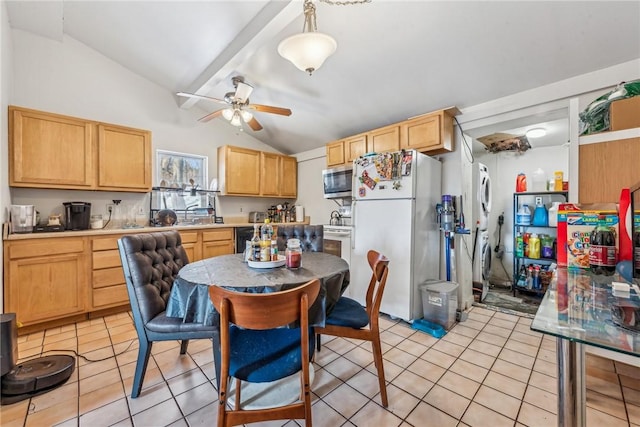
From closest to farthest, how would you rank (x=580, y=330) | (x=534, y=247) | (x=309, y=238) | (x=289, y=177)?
(x=580, y=330) → (x=309, y=238) → (x=534, y=247) → (x=289, y=177)

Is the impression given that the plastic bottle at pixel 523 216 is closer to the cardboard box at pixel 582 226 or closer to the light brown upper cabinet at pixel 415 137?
the light brown upper cabinet at pixel 415 137

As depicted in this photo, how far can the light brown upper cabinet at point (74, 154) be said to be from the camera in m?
2.63

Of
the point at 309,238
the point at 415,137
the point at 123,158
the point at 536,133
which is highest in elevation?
the point at 536,133

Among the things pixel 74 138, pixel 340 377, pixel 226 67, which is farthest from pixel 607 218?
pixel 74 138

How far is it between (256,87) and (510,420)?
13.2 feet

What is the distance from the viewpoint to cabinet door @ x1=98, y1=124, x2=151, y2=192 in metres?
3.10

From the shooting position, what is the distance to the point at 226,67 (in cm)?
293

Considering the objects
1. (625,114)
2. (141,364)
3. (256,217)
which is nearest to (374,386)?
(141,364)

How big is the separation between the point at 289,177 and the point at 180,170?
6.20ft

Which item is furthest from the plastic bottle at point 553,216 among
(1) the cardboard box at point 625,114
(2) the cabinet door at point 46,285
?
(2) the cabinet door at point 46,285

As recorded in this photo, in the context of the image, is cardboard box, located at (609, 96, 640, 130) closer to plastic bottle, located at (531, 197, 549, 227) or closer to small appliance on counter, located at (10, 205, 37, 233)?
plastic bottle, located at (531, 197, 549, 227)

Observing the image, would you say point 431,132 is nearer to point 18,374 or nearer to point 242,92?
point 242,92

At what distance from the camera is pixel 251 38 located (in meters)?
2.52

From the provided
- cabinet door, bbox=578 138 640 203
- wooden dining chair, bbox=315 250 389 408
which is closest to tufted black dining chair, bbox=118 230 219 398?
wooden dining chair, bbox=315 250 389 408
